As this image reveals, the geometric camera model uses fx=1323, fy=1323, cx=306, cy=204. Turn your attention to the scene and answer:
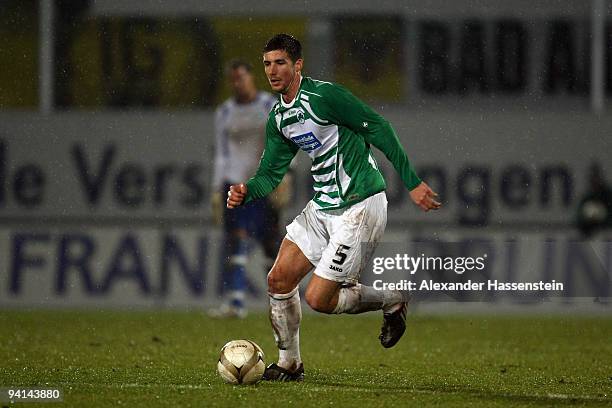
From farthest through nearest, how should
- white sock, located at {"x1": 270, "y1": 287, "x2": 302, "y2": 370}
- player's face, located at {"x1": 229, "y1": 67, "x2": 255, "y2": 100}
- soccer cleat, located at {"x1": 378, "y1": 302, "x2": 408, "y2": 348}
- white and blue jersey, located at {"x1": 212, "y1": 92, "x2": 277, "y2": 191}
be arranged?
white and blue jersey, located at {"x1": 212, "y1": 92, "x2": 277, "y2": 191}
player's face, located at {"x1": 229, "y1": 67, "x2": 255, "y2": 100}
soccer cleat, located at {"x1": 378, "y1": 302, "x2": 408, "y2": 348}
white sock, located at {"x1": 270, "y1": 287, "x2": 302, "y2": 370}

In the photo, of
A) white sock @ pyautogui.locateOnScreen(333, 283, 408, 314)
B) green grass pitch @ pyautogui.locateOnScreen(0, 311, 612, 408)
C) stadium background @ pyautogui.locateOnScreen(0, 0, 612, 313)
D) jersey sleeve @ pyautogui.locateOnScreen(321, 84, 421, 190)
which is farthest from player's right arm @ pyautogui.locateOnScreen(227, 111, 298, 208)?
stadium background @ pyautogui.locateOnScreen(0, 0, 612, 313)

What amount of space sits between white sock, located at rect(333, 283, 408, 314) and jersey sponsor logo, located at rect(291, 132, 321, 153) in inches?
34.4

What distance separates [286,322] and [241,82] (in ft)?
17.7

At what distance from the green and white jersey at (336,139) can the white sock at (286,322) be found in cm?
59

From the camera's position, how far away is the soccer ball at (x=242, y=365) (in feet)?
25.3

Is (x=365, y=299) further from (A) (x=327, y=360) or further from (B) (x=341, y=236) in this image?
(A) (x=327, y=360)

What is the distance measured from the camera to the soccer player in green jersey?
773cm

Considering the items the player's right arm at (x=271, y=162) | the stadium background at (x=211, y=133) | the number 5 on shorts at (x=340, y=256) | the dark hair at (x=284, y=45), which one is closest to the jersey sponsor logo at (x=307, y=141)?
the player's right arm at (x=271, y=162)

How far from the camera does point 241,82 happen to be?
509 inches

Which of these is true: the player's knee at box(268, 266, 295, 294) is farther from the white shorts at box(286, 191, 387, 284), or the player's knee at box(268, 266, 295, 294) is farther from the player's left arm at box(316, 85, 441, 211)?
the player's left arm at box(316, 85, 441, 211)

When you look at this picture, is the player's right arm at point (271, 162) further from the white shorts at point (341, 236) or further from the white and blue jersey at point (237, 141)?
the white and blue jersey at point (237, 141)

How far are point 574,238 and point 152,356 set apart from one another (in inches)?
278

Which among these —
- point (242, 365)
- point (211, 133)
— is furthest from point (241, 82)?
point (242, 365)

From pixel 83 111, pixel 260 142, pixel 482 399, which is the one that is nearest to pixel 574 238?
pixel 260 142
